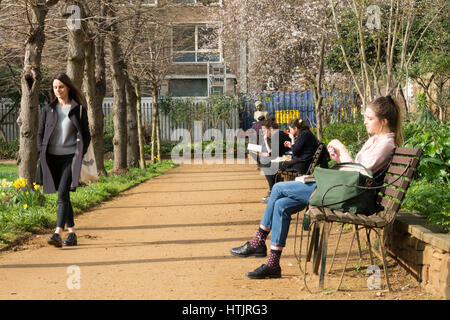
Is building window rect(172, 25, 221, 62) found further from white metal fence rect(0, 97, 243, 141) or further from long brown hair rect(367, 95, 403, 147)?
long brown hair rect(367, 95, 403, 147)

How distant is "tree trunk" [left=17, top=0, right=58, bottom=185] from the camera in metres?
11.4

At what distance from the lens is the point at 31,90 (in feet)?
37.5

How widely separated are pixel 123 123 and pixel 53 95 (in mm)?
11636

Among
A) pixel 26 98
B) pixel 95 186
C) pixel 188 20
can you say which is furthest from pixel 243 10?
pixel 26 98

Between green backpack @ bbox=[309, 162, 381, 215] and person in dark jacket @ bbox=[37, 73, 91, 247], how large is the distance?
342 centimetres

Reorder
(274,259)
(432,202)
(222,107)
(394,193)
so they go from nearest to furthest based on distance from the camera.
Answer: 1. (394,193)
2. (274,259)
3. (432,202)
4. (222,107)

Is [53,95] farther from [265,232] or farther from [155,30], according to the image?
[155,30]

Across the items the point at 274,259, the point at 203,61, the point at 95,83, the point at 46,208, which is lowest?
the point at 46,208

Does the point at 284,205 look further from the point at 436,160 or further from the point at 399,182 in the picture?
the point at 436,160

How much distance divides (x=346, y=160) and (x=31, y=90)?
276 inches

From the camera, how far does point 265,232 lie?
22.0 ft

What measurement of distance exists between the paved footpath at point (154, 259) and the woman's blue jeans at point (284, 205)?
387mm

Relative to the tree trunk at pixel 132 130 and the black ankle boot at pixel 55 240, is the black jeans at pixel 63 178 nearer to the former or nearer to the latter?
the black ankle boot at pixel 55 240

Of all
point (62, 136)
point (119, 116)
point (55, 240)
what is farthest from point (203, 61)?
point (55, 240)
